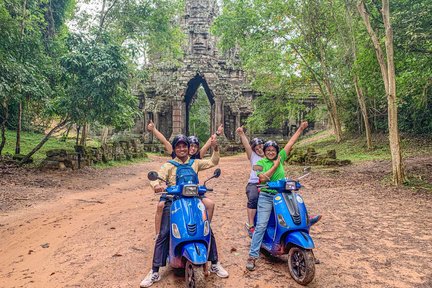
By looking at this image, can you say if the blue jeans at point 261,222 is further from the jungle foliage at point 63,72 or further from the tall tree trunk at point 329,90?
the tall tree trunk at point 329,90

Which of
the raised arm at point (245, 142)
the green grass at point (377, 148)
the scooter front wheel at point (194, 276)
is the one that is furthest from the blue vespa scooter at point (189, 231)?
the green grass at point (377, 148)

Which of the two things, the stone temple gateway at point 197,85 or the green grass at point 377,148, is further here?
the stone temple gateway at point 197,85

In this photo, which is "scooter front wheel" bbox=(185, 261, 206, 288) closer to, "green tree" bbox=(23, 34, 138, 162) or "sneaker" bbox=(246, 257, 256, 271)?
"sneaker" bbox=(246, 257, 256, 271)

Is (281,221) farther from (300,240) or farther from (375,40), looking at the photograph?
(375,40)

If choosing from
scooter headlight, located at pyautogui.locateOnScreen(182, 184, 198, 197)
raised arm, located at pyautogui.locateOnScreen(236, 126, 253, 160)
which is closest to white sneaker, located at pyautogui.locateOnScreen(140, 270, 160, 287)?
scooter headlight, located at pyautogui.locateOnScreen(182, 184, 198, 197)

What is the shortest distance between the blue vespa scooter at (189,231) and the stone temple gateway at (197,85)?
86.2 feet

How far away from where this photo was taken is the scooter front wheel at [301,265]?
3611 millimetres

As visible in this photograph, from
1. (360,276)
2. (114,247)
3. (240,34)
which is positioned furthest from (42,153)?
(360,276)

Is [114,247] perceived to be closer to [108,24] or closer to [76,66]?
[76,66]

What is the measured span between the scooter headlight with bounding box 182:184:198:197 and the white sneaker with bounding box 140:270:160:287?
1010mm

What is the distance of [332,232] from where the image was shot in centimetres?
577

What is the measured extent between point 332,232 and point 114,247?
3716 mm

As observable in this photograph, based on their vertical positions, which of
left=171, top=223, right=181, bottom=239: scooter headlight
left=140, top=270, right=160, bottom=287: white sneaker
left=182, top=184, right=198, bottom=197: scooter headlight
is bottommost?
left=140, top=270, right=160, bottom=287: white sneaker

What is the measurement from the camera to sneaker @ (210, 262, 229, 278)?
3928 mm
